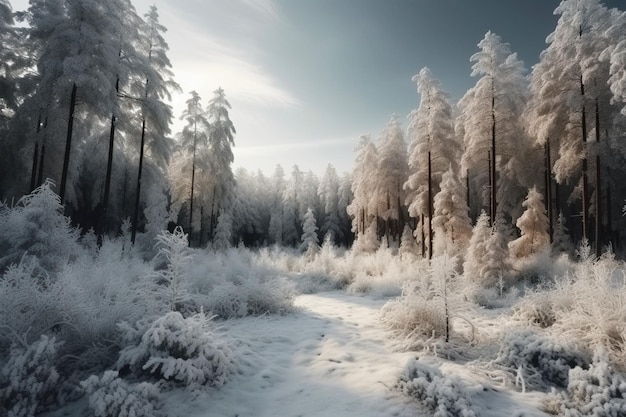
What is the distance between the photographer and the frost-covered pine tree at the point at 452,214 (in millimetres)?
20844

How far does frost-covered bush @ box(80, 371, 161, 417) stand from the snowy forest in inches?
0.9

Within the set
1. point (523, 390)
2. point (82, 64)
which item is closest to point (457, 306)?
point (523, 390)

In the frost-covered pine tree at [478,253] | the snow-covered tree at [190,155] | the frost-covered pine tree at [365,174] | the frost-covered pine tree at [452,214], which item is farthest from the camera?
the frost-covered pine tree at [365,174]

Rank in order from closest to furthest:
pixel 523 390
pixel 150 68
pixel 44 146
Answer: pixel 523 390, pixel 44 146, pixel 150 68

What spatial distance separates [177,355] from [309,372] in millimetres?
1849

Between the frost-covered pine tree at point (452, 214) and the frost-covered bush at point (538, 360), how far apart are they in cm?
1600

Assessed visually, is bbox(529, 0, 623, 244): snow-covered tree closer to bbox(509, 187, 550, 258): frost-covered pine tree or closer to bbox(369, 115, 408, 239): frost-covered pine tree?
bbox(509, 187, 550, 258): frost-covered pine tree

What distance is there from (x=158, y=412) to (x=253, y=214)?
55112 millimetres

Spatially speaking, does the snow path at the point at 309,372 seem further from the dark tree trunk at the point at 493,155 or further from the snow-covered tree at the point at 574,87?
the snow-covered tree at the point at 574,87

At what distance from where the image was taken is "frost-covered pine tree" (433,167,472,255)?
821 inches

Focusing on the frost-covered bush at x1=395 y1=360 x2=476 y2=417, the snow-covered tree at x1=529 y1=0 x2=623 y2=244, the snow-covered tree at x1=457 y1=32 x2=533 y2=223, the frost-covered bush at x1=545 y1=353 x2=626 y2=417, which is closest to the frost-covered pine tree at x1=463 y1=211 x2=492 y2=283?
the snow-covered tree at x1=457 y1=32 x2=533 y2=223

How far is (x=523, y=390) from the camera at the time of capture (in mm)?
4332

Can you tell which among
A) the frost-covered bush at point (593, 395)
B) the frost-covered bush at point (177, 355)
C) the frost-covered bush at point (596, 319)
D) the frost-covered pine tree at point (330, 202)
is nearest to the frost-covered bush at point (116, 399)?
the frost-covered bush at point (177, 355)

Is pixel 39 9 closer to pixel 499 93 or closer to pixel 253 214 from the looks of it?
pixel 499 93
